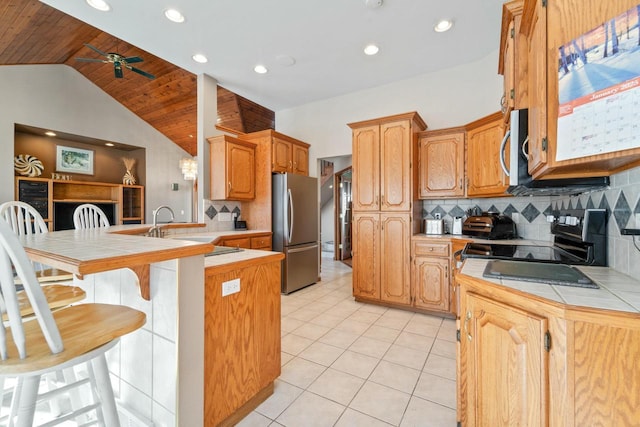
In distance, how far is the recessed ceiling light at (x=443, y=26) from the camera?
105 inches

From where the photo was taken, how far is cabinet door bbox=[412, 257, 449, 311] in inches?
115

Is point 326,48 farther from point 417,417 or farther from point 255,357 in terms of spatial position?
point 417,417

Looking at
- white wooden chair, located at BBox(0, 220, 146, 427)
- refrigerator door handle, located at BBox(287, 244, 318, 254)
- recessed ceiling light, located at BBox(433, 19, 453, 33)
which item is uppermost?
recessed ceiling light, located at BBox(433, 19, 453, 33)

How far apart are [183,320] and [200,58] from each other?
3358 mm

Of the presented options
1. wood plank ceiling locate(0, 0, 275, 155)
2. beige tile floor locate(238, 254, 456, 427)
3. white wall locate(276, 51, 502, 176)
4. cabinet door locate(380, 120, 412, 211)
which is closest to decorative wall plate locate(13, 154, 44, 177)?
wood plank ceiling locate(0, 0, 275, 155)

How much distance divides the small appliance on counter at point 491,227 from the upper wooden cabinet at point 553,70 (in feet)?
5.19

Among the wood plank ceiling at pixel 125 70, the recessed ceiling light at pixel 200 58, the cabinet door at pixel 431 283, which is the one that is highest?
the wood plank ceiling at pixel 125 70

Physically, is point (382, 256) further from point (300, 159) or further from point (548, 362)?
point (548, 362)

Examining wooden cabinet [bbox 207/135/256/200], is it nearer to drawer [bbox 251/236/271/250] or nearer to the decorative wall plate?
drawer [bbox 251/236/271/250]

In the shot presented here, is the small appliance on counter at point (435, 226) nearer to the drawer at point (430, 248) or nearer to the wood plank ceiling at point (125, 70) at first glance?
the drawer at point (430, 248)

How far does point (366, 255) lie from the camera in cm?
336

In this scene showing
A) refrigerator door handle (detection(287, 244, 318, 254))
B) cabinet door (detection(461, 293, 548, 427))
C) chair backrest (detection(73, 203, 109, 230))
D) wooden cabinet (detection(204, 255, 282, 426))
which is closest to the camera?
cabinet door (detection(461, 293, 548, 427))

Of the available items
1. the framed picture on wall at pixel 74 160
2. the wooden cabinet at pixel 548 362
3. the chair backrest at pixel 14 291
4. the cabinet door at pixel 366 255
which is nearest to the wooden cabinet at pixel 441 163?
the cabinet door at pixel 366 255

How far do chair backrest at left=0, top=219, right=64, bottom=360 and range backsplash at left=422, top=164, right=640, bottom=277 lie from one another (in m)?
2.14
